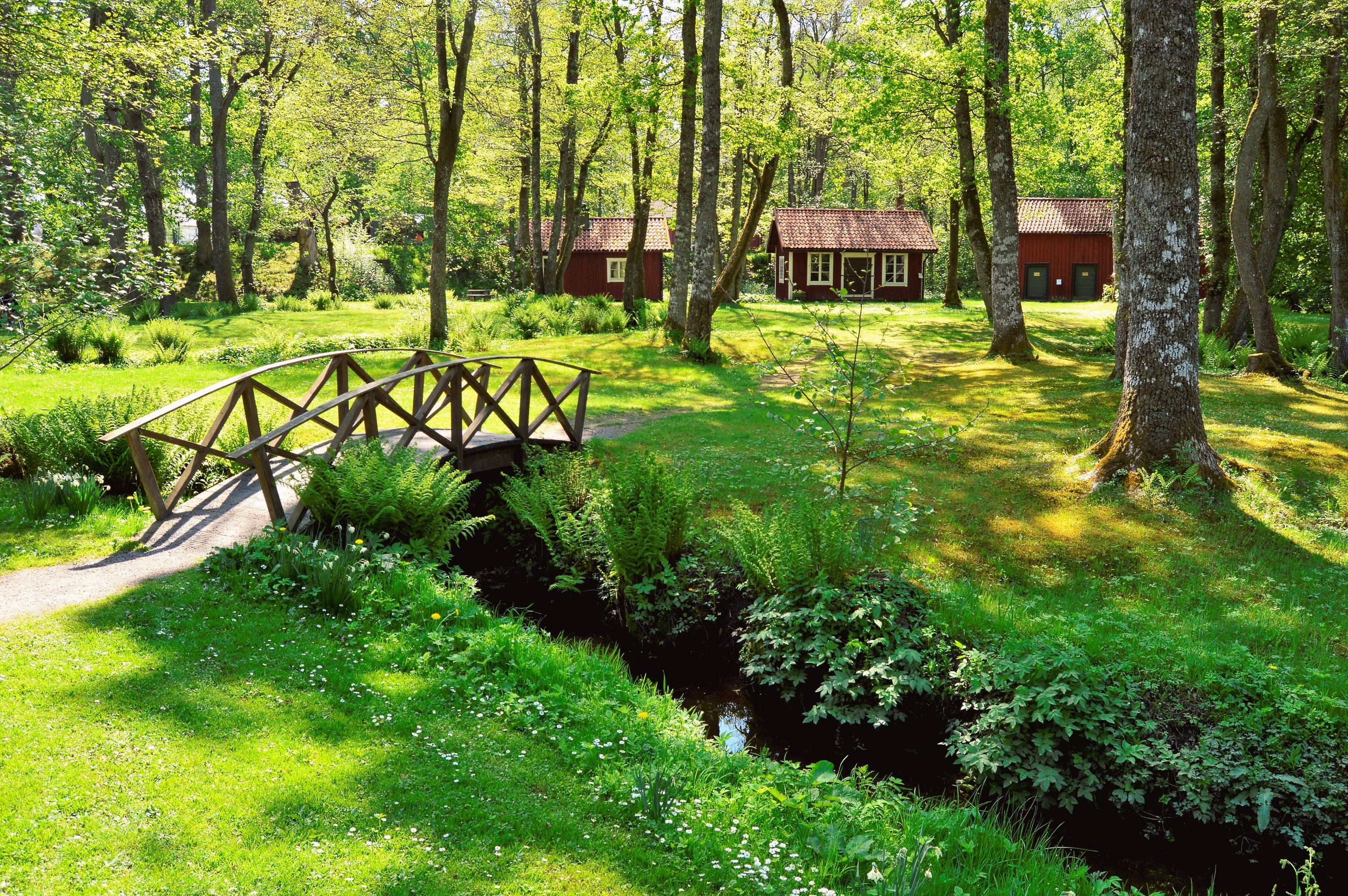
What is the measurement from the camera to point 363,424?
12.1 meters

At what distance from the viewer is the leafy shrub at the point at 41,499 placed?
23.8 ft

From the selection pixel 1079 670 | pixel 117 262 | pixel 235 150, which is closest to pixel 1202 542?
pixel 1079 670

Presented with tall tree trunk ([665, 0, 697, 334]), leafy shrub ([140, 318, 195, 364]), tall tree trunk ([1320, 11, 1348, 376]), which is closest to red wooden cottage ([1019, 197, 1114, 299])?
tall tree trunk ([1320, 11, 1348, 376])

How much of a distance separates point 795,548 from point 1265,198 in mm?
14817

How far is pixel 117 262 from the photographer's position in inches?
377

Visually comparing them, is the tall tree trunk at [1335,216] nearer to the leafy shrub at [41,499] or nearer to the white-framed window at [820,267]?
the leafy shrub at [41,499]

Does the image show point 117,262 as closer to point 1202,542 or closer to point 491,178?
point 1202,542

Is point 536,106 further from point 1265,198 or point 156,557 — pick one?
point 156,557

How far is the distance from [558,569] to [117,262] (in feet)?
19.0

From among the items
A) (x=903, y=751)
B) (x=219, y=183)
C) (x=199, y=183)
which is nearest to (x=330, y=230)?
(x=199, y=183)

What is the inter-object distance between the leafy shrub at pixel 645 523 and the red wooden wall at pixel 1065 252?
37.4m

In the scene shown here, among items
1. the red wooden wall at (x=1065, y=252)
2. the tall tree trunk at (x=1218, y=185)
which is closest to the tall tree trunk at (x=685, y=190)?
the tall tree trunk at (x=1218, y=185)

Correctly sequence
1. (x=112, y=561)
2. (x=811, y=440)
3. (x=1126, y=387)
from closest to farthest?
(x=112, y=561), (x=1126, y=387), (x=811, y=440)

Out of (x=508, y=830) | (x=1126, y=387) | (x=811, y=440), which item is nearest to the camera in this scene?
(x=508, y=830)
